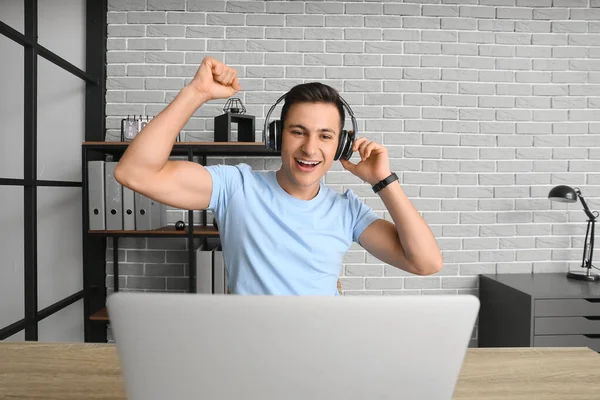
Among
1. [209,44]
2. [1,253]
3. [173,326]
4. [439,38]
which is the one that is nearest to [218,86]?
[173,326]

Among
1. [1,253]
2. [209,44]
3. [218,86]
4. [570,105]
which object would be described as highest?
[209,44]

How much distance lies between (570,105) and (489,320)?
144 centimetres

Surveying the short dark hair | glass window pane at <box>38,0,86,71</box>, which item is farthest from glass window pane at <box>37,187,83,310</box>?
the short dark hair

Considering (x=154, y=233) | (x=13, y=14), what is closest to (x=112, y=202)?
(x=154, y=233)

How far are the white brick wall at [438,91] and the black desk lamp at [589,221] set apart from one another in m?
0.15

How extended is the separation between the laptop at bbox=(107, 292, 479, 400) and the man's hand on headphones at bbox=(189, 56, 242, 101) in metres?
0.66

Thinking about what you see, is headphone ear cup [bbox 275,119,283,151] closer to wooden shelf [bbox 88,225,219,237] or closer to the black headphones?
the black headphones

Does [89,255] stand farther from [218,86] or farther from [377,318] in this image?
[377,318]

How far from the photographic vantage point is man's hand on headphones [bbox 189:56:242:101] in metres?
1.04

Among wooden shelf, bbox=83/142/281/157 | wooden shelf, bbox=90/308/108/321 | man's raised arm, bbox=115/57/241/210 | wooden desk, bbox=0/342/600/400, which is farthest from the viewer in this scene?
wooden shelf, bbox=90/308/108/321

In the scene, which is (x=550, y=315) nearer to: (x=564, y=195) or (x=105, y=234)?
(x=564, y=195)

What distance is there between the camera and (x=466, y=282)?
9.56ft

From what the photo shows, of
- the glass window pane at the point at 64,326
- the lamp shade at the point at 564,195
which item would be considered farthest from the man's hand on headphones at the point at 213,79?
the lamp shade at the point at 564,195

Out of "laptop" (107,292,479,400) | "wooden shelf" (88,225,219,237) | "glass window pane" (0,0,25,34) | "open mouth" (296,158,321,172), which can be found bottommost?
"wooden shelf" (88,225,219,237)
